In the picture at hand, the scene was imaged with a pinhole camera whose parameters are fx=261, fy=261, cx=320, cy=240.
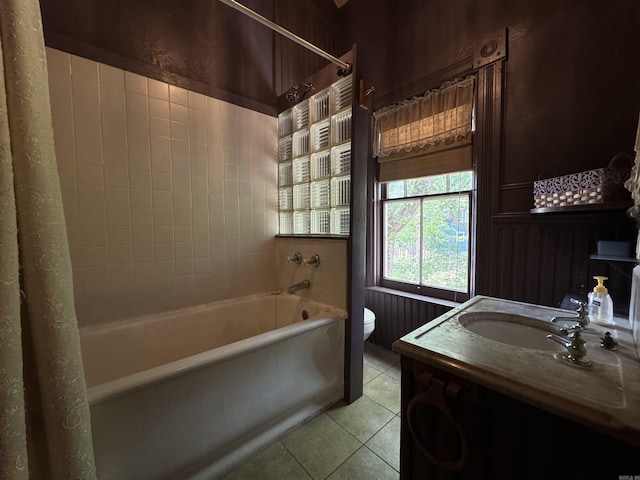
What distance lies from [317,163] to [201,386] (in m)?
1.46

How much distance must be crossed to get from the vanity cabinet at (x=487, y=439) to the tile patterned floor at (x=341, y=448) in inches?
19.4

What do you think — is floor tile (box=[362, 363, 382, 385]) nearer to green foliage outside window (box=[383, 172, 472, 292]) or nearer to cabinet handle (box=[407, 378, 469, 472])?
green foliage outside window (box=[383, 172, 472, 292])

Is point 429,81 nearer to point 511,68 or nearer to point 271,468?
point 511,68

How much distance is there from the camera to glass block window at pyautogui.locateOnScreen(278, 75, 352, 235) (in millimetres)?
1661

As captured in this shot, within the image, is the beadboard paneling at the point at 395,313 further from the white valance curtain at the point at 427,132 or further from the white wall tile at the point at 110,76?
the white wall tile at the point at 110,76

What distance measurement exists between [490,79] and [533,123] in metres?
0.43

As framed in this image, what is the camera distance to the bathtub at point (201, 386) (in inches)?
39.0

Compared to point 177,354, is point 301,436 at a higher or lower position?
lower

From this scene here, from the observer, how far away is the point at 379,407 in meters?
1.63

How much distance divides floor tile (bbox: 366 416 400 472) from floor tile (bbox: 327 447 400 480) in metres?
0.03

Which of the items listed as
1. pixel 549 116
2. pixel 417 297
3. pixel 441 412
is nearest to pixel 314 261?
pixel 417 297

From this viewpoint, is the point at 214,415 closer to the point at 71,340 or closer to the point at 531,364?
the point at 71,340

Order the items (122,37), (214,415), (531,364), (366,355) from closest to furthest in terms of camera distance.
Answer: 1. (531,364)
2. (214,415)
3. (122,37)
4. (366,355)

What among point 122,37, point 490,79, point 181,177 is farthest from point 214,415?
point 490,79
